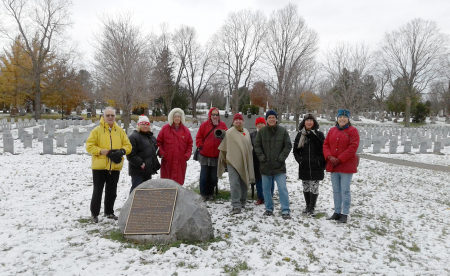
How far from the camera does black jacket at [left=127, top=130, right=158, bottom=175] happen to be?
4.67 meters

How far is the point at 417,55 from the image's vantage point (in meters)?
36.8

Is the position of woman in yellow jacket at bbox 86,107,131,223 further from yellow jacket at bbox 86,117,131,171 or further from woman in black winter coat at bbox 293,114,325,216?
woman in black winter coat at bbox 293,114,325,216

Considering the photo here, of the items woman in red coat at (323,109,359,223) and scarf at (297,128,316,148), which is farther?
scarf at (297,128,316,148)

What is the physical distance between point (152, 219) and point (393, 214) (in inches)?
170

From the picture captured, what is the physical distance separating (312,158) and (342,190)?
69cm

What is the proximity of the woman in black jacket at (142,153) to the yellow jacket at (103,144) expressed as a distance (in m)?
0.16

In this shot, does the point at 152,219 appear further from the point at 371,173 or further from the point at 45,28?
the point at 45,28

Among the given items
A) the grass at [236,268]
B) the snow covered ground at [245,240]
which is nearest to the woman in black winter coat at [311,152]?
the snow covered ground at [245,240]

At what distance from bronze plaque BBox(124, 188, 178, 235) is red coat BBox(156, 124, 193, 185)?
3.02 feet

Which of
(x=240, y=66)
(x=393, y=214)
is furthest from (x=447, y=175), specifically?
(x=240, y=66)

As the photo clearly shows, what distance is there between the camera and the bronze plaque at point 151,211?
12.7ft

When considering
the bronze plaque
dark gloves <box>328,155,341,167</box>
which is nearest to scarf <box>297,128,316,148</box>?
dark gloves <box>328,155,341,167</box>

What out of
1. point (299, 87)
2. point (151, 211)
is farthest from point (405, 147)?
point (151, 211)

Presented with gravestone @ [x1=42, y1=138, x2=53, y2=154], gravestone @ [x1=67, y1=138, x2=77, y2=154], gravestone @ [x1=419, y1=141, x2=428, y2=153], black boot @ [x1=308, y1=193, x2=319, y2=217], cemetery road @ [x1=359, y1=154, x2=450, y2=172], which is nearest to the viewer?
black boot @ [x1=308, y1=193, x2=319, y2=217]
